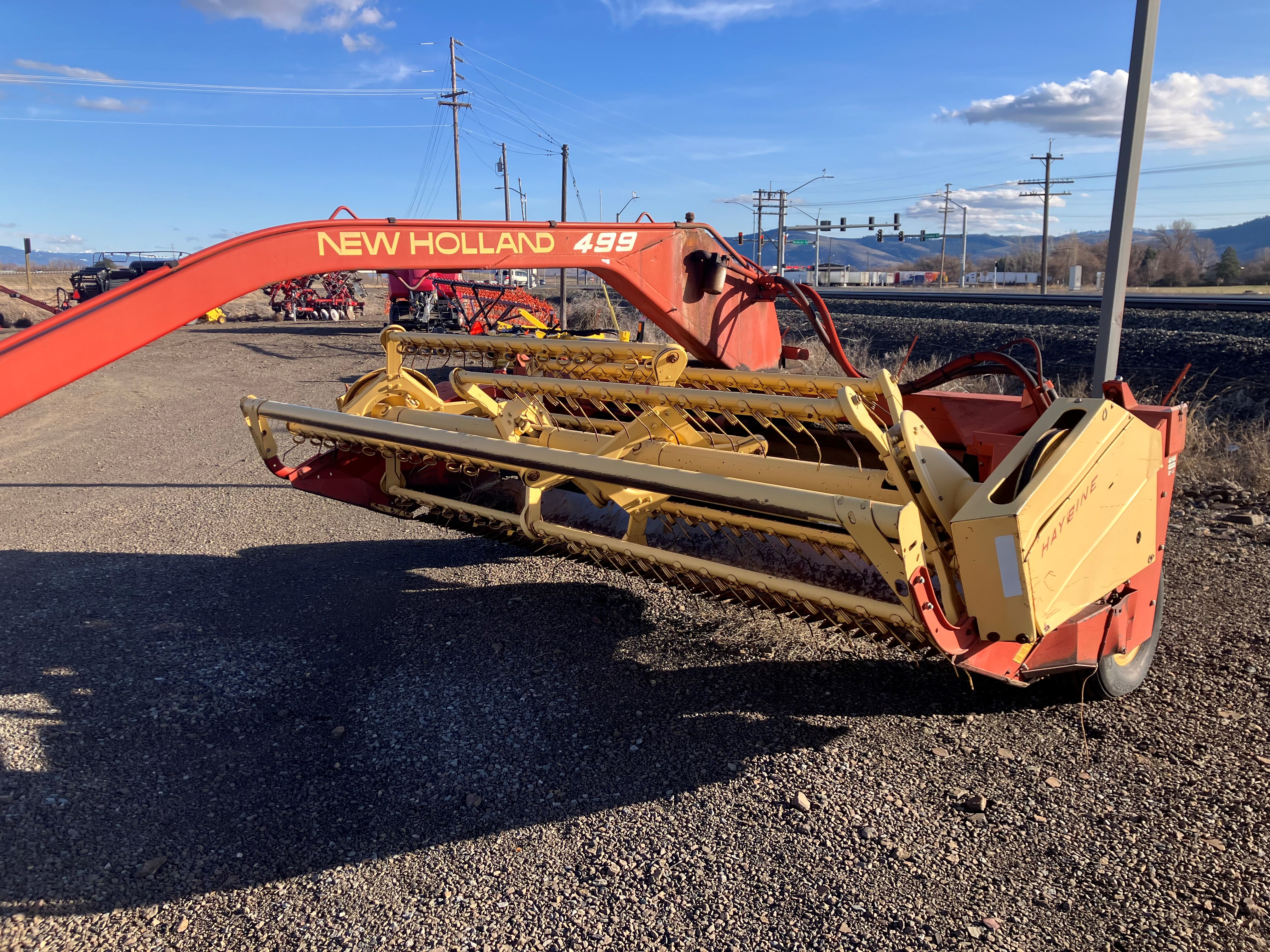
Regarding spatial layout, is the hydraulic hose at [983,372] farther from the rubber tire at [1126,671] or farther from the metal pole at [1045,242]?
the metal pole at [1045,242]

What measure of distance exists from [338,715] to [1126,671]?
3185 millimetres

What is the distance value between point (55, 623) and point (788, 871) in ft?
12.3

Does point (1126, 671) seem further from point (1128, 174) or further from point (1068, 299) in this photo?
point (1068, 299)

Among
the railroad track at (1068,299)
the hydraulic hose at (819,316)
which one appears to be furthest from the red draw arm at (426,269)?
the railroad track at (1068,299)

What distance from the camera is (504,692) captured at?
3.69 metres

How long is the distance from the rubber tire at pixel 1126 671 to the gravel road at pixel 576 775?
0.27 ft

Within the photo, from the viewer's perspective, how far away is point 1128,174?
550 cm

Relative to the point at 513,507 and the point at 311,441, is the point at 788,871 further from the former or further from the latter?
the point at 311,441

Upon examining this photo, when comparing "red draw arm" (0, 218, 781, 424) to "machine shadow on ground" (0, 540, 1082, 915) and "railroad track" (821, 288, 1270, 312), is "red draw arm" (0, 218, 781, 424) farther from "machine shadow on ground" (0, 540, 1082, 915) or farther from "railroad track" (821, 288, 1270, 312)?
"railroad track" (821, 288, 1270, 312)

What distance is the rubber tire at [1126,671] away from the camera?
11.3 feet

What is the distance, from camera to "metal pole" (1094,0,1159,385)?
18.0 ft

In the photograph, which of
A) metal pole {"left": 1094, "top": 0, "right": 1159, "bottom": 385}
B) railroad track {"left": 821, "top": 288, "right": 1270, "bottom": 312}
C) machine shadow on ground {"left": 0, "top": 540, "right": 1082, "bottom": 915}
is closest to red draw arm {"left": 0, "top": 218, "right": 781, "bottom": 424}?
machine shadow on ground {"left": 0, "top": 540, "right": 1082, "bottom": 915}

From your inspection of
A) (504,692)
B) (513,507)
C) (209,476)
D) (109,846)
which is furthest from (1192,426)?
(209,476)

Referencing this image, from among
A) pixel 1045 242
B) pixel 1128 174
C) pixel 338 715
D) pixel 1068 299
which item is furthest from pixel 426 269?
pixel 1045 242
